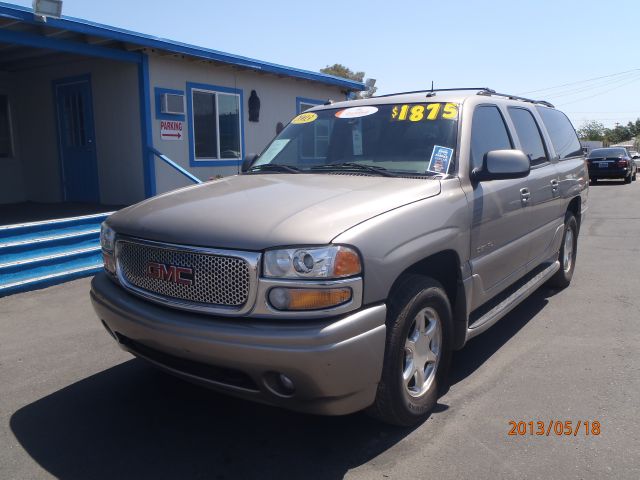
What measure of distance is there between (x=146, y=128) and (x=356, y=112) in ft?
19.9

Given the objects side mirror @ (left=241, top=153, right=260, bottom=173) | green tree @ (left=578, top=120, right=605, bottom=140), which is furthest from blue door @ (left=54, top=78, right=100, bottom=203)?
green tree @ (left=578, top=120, right=605, bottom=140)

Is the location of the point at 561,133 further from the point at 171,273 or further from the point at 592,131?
the point at 592,131

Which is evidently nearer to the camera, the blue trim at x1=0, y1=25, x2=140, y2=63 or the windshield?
the windshield

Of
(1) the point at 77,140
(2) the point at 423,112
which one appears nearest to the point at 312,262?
(2) the point at 423,112

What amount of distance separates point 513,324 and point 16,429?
13.2ft

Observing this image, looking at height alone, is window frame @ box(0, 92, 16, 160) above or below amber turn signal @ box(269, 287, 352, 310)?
above

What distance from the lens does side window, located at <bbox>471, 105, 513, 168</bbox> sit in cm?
390

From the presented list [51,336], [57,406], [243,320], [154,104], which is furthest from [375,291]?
[154,104]

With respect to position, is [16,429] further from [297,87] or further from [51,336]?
[297,87]

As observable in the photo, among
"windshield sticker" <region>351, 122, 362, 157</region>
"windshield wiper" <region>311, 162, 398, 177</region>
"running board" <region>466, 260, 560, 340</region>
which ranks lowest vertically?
"running board" <region>466, 260, 560, 340</region>

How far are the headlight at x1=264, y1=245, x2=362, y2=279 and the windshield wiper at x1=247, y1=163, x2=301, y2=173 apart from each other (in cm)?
158

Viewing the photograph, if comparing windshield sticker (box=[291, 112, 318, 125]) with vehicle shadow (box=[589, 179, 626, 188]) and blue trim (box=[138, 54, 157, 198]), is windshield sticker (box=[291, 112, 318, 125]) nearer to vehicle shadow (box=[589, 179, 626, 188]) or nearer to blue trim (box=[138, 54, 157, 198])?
blue trim (box=[138, 54, 157, 198])

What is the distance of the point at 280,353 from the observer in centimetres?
248
